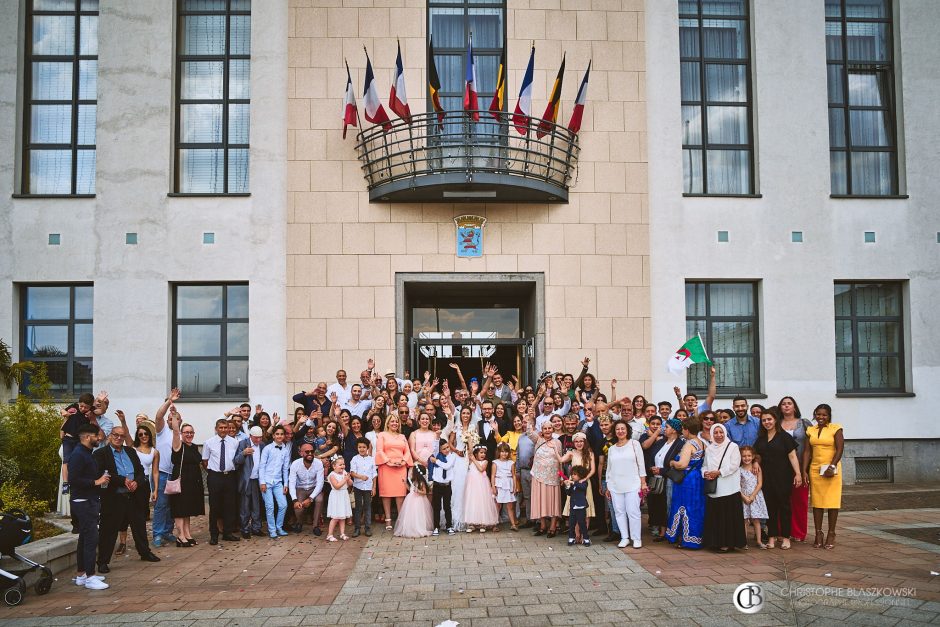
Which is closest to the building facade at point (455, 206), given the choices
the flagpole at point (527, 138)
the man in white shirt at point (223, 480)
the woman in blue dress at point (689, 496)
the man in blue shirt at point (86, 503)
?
the flagpole at point (527, 138)

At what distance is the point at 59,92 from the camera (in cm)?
1597

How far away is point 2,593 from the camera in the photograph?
24.0 feet

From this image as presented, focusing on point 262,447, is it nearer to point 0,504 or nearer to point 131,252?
point 0,504

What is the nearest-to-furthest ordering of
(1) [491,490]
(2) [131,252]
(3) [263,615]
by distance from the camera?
(3) [263,615] → (1) [491,490] → (2) [131,252]

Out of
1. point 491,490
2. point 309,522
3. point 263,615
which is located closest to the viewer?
point 263,615

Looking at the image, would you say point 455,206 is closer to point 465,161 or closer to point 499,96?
point 465,161

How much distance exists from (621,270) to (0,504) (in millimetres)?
11716

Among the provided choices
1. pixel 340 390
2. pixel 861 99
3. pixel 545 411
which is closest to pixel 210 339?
pixel 340 390

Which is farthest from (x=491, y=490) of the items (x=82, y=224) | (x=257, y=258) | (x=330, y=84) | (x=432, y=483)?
Result: (x=82, y=224)

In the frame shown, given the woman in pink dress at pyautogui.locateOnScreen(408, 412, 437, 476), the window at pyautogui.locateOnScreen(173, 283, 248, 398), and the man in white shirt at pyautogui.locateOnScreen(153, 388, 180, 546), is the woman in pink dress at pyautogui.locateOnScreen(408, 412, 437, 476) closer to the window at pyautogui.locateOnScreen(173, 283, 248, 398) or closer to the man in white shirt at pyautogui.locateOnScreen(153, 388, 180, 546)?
the man in white shirt at pyautogui.locateOnScreen(153, 388, 180, 546)

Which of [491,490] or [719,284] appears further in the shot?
[719,284]

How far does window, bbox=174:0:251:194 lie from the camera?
1594cm

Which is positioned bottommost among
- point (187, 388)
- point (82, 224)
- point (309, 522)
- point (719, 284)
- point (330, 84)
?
point (309, 522)

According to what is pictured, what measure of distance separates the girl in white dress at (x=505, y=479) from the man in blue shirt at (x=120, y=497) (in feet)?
15.4
